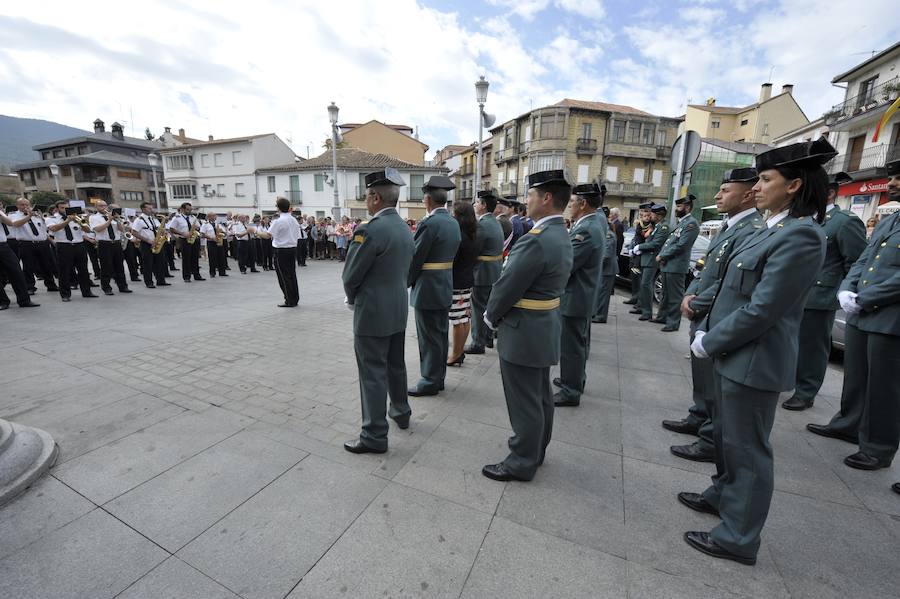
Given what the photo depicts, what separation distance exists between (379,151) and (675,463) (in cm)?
4331

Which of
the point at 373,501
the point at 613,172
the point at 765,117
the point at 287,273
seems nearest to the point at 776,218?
the point at 373,501

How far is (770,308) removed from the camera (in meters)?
1.89

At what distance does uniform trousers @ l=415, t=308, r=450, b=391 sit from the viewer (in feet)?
13.6

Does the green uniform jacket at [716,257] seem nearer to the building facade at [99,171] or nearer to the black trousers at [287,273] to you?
the black trousers at [287,273]

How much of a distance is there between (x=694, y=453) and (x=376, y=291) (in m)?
2.75

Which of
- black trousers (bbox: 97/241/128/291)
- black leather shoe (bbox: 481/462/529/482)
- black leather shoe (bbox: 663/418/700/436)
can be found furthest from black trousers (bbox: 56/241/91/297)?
black leather shoe (bbox: 663/418/700/436)

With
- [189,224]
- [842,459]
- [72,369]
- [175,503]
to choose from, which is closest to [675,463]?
[842,459]

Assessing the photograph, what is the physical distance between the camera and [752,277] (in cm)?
212

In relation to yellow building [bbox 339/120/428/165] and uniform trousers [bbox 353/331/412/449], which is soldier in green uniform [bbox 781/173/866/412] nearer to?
uniform trousers [bbox 353/331/412/449]

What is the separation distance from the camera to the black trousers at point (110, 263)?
8711 mm

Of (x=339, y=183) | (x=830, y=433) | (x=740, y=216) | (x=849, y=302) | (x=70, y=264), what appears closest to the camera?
(x=849, y=302)

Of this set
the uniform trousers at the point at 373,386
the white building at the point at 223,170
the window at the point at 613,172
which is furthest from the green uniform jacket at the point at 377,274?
the window at the point at 613,172

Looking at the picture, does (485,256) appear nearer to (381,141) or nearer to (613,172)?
(613,172)

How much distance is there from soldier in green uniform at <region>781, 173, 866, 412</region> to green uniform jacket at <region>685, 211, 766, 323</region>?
1071 mm
